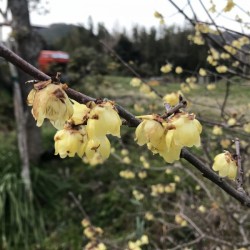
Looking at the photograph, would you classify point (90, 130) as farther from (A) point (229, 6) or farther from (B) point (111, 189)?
(B) point (111, 189)

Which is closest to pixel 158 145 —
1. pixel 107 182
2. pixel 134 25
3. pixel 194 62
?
pixel 107 182

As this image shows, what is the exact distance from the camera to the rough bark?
4.82 metres

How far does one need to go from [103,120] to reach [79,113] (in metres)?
0.08

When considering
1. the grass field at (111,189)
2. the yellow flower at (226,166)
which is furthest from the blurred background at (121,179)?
the yellow flower at (226,166)

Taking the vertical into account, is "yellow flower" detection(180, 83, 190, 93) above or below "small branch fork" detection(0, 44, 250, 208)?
below

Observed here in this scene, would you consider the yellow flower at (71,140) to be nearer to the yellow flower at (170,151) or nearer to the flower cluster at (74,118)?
the flower cluster at (74,118)

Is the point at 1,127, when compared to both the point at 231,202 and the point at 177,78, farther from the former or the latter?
the point at 231,202

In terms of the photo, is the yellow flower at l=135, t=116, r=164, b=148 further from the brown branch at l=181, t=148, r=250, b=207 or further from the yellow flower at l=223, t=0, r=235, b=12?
the yellow flower at l=223, t=0, r=235, b=12

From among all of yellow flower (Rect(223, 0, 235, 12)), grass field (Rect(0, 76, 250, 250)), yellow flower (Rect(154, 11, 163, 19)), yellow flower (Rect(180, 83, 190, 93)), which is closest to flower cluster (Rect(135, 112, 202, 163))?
yellow flower (Rect(223, 0, 235, 12))

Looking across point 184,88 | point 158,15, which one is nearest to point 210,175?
point 158,15

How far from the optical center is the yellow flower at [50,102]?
0.74 m

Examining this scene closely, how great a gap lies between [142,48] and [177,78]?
4.63m

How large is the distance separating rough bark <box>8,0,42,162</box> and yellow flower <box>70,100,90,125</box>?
13.0ft

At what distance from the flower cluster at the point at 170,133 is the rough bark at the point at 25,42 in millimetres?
4015
